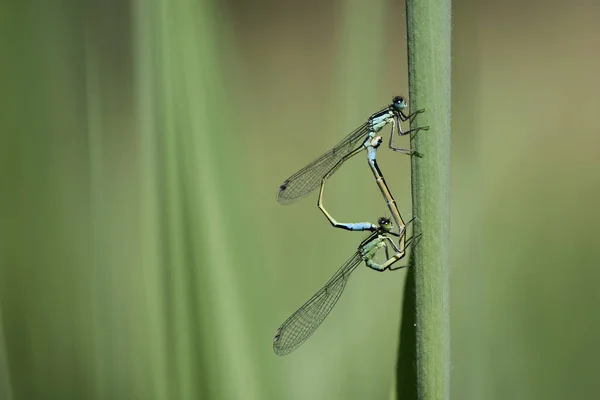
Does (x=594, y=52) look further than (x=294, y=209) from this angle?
No

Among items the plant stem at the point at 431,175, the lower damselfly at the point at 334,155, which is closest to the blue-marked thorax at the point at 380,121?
the lower damselfly at the point at 334,155

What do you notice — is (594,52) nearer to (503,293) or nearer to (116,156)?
(503,293)

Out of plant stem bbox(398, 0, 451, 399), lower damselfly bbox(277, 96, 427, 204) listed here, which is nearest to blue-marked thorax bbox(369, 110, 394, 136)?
lower damselfly bbox(277, 96, 427, 204)

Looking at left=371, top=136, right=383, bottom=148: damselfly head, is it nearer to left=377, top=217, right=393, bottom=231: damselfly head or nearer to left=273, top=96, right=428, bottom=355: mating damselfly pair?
left=273, top=96, right=428, bottom=355: mating damselfly pair

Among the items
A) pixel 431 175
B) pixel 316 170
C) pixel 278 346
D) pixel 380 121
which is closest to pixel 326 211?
pixel 316 170

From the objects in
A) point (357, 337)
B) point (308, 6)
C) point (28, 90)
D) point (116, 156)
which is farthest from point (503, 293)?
point (28, 90)

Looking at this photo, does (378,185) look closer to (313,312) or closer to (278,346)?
(313,312)

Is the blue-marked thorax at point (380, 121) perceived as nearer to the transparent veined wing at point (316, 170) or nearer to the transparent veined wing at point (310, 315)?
the transparent veined wing at point (316, 170)
